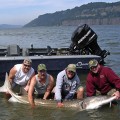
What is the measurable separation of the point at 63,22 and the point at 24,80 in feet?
594

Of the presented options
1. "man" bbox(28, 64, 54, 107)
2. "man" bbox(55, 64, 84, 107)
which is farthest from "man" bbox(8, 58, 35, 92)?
"man" bbox(55, 64, 84, 107)

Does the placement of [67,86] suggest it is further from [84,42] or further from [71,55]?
[84,42]

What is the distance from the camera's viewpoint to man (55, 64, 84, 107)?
7570mm

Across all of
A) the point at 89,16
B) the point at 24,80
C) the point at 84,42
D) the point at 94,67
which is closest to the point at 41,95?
the point at 24,80

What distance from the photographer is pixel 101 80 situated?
25.0 ft

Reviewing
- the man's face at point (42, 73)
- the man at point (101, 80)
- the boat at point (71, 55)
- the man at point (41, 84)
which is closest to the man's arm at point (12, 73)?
the man at point (41, 84)

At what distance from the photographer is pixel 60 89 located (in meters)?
7.69

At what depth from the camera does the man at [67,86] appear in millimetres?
7570

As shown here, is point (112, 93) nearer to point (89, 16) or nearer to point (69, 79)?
point (69, 79)

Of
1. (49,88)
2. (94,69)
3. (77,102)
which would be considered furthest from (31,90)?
(94,69)

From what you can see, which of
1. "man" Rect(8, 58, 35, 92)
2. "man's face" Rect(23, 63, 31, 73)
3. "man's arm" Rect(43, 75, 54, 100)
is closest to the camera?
"man's arm" Rect(43, 75, 54, 100)

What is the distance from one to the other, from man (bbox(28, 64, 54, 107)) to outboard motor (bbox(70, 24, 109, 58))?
12.6ft

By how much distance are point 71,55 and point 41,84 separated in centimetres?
354

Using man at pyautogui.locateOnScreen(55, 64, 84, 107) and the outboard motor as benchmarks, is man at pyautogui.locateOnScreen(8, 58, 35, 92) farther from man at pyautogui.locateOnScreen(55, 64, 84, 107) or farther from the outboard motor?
the outboard motor
